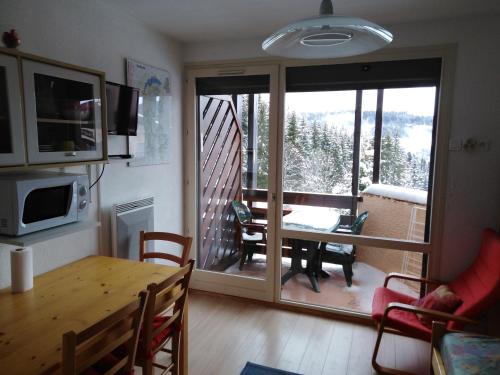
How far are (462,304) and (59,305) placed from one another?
96.0 inches

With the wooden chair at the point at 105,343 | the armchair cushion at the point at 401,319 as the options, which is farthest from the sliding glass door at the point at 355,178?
the wooden chair at the point at 105,343

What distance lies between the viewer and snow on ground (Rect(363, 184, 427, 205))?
3.03m

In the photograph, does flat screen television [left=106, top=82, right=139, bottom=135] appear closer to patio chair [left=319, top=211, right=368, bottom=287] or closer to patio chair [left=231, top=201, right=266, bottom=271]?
patio chair [left=231, top=201, right=266, bottom=271]

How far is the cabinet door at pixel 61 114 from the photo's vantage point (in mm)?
1718

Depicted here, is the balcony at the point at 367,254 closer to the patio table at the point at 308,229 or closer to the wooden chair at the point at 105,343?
the patio table at the point at 308,229

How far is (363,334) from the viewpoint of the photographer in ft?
9.76

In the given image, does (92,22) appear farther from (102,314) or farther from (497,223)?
(497,223)

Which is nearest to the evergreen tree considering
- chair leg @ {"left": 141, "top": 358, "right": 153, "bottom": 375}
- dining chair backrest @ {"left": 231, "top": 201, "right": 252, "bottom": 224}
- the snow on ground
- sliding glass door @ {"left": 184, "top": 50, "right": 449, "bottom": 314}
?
sliding glass door @ {"left": 184, "top": 50, "right": 449, "bottom": 314}

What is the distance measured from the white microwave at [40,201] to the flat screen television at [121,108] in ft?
1.72

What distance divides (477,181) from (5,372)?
310cm

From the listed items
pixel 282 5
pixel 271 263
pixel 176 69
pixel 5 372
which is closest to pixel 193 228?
pixel 271 263

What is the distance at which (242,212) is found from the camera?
3.64m

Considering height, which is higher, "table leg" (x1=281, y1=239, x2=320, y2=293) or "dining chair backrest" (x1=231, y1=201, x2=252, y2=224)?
"dining chair backrest" (x1=231, y1=201, x2=252, y2=224)

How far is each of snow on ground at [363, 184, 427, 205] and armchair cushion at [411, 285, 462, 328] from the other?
77 cm
